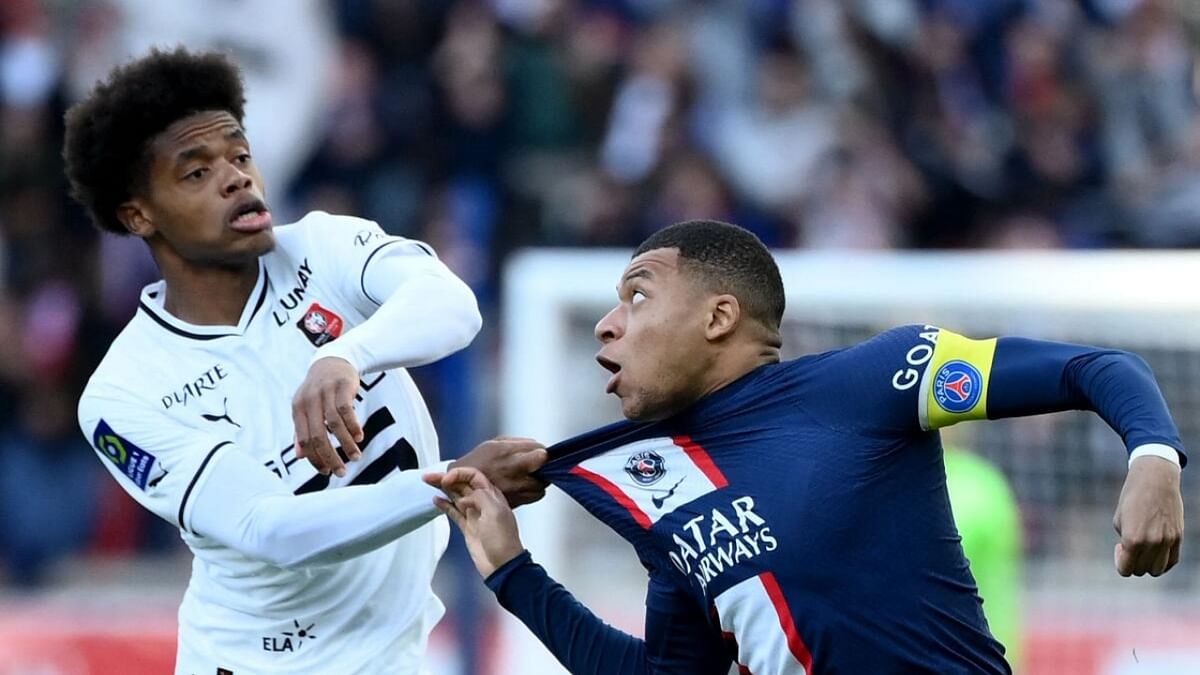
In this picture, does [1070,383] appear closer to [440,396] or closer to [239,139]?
[239,139]

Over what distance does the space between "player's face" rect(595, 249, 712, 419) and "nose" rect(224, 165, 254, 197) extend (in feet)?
3.43

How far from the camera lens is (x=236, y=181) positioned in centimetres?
418

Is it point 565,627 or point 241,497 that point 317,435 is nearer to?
point 241,497

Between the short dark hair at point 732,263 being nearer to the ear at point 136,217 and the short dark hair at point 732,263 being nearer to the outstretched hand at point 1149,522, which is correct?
the outstretched hand at point 1149,522

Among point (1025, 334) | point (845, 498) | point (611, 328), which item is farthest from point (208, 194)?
point (1025, 334)

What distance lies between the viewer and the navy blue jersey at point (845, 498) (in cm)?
331

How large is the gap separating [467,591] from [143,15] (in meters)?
Result: 4.70

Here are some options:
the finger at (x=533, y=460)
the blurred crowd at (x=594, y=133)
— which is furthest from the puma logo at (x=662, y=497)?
the blurred crowd at (x=594, y=133)

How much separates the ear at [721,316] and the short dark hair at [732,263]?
0.05ft

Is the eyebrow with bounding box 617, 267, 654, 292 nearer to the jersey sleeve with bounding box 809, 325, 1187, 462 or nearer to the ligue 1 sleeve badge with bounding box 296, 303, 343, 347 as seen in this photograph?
the jersey sleeve with bounding box 809, 325, 1187, 462

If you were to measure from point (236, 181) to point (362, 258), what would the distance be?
0.33 metres

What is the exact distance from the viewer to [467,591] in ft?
25.7

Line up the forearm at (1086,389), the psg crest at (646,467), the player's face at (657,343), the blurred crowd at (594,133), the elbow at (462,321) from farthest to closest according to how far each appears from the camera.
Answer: the blurred crowd at (594,133)
the elbow at (462,321)
the psg crest at (646,467)
the player's face at (657,343)
the forearm at (1086,389)

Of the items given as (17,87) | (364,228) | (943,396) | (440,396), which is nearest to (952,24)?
(440,396)
